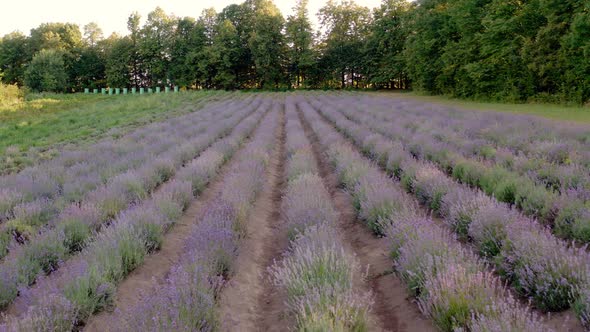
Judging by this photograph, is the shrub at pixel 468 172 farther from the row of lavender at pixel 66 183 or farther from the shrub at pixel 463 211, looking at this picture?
the row of lavender at pixel 66 183

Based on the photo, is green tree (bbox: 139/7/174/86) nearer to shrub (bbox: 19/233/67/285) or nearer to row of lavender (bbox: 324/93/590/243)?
row of lavender (bbox: 324/93/590/243)

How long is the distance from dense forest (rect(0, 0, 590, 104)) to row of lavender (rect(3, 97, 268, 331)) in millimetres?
26246

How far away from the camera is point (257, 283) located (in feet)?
12.0

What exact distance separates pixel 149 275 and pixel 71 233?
1107 millimetres

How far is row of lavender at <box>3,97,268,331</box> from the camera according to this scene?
2.60 metres

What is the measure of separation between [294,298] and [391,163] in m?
4.96

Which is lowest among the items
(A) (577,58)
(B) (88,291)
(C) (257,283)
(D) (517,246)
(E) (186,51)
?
(C) (257,283)

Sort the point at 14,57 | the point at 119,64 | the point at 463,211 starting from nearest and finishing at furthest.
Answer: the point at 463,211
the point at 119,64
the point at 14,57

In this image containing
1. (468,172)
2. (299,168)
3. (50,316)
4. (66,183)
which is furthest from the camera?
(299,168)

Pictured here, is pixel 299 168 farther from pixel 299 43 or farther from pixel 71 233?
pixel 299 43

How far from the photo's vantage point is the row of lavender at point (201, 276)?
244 centimetres

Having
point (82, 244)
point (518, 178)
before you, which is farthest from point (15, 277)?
point (518, 178)

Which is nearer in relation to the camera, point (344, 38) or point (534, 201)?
Result: point (534, 201)

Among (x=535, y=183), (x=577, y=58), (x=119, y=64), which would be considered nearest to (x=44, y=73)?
(x=119, y=64)
